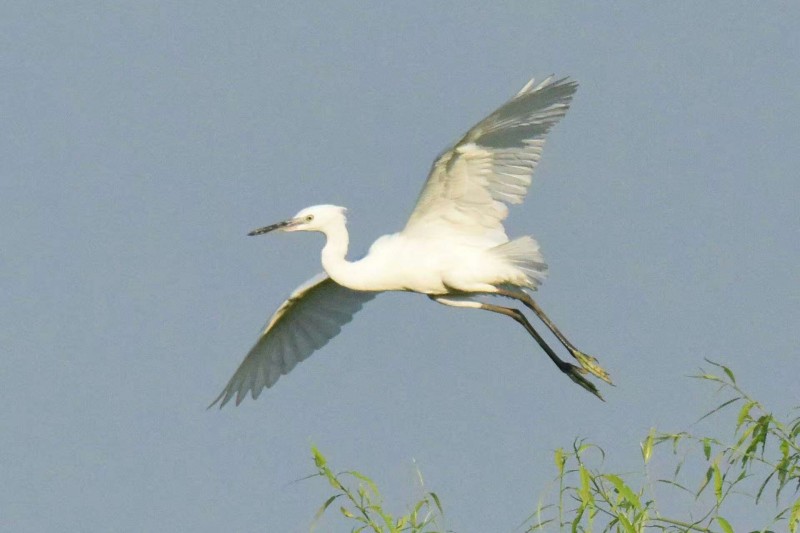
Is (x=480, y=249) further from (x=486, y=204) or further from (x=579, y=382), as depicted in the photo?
(x=579, y=382)

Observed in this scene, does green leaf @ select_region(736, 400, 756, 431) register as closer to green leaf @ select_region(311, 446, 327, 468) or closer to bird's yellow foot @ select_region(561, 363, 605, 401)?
green leaf @ select_region(311, 446, 327, 468)

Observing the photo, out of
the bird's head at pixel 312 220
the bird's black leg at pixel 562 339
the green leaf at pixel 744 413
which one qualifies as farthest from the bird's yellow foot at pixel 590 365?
the green leaf at pixel 744 413

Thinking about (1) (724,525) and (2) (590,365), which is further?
(2) (590,365)

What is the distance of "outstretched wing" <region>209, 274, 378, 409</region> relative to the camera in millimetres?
10914

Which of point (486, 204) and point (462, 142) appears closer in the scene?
point (462, 142)

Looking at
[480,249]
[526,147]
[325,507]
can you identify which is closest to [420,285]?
[480,249]

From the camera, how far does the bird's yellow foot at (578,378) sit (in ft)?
32.3

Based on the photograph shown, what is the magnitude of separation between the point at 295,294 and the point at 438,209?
6.04ft

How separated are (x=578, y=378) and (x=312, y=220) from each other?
2261mm

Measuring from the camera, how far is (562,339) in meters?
9.58

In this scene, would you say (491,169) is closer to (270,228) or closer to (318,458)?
(270,228)

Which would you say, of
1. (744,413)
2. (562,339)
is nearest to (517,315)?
(562,339)

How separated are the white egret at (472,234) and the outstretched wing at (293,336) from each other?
609mm

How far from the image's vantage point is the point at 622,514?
4.70 meters
